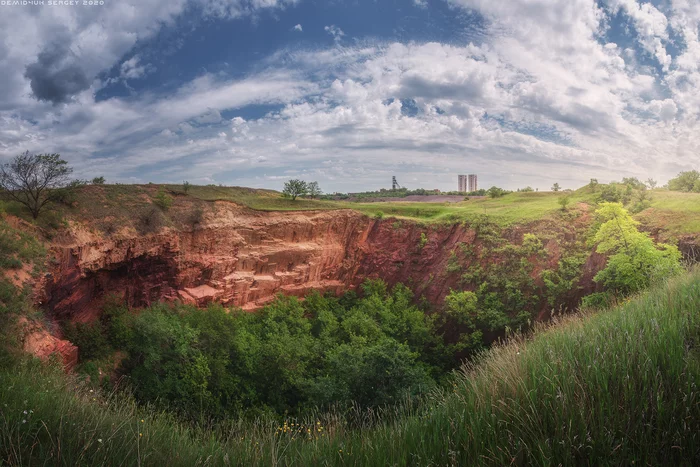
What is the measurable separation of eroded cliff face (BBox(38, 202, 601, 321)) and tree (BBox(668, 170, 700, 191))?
350 inches

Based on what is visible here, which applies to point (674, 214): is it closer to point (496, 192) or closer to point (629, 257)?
point (629, 257)

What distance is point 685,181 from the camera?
66.2ft

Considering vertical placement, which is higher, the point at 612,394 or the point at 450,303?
the point at 612,394

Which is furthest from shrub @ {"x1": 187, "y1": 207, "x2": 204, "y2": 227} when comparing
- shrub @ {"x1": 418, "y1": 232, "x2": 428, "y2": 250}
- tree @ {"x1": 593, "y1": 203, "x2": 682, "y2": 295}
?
tree @ {"x1": 593, "y1": 203, "x2": 682, "y2": 295}

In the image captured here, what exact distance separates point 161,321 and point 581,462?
50.4 ft

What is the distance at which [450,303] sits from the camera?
17.3 m

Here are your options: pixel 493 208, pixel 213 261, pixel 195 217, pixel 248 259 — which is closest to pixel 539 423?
pixel 213 261

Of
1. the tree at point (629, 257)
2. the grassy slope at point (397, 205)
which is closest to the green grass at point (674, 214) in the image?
the grassy slope at point (397, 205)

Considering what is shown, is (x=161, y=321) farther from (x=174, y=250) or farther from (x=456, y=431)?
(x=456, y=431)

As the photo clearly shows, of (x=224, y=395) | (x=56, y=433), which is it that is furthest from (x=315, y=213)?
(x=56, y=433)

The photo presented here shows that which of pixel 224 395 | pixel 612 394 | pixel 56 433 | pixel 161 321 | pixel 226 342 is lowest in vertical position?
pixel 224 395

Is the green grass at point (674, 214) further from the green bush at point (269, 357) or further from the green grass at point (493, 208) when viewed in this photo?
the green bush at point (269, 357)

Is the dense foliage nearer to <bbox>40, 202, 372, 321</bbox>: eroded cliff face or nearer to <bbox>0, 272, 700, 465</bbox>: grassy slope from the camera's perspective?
<bbox>40, 202, 372, 321</bbox>: eroded cliff face

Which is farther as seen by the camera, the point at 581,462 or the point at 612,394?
the point at 612,394
